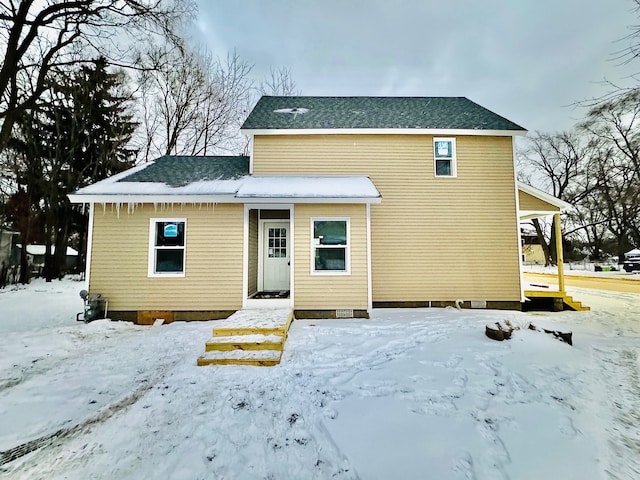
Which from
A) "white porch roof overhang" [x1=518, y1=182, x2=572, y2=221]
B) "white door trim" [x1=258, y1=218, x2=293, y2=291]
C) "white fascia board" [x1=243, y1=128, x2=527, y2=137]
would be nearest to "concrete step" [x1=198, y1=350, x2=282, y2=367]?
"white door trim" [x1=258, y1=218, x2=293, y2=291]

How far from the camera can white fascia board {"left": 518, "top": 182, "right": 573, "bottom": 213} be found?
8477 millimetres

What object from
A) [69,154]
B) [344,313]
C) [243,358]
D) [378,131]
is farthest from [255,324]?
[69,154]

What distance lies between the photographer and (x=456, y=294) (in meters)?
8.28

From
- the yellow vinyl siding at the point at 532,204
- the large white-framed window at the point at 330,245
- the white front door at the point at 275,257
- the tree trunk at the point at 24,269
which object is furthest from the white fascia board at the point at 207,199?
the tree trunk at the point at 24,269

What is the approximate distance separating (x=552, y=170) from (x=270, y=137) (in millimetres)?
34599

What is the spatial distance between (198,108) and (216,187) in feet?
40.9

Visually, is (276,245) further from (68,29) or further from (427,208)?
(68,29)

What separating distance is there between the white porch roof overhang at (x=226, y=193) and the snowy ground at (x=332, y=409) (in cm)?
318

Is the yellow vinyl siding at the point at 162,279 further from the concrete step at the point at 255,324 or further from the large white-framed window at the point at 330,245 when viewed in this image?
the large white-framed window at the point at 330,245

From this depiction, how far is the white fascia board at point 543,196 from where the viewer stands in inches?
334

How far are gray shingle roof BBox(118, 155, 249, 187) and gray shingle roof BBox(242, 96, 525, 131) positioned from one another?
4.14 ft

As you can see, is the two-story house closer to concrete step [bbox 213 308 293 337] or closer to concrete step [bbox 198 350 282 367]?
concrete step [bbox 213 308 293 337]

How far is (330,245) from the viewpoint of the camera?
24.0 feet

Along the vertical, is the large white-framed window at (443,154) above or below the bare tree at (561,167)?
below
